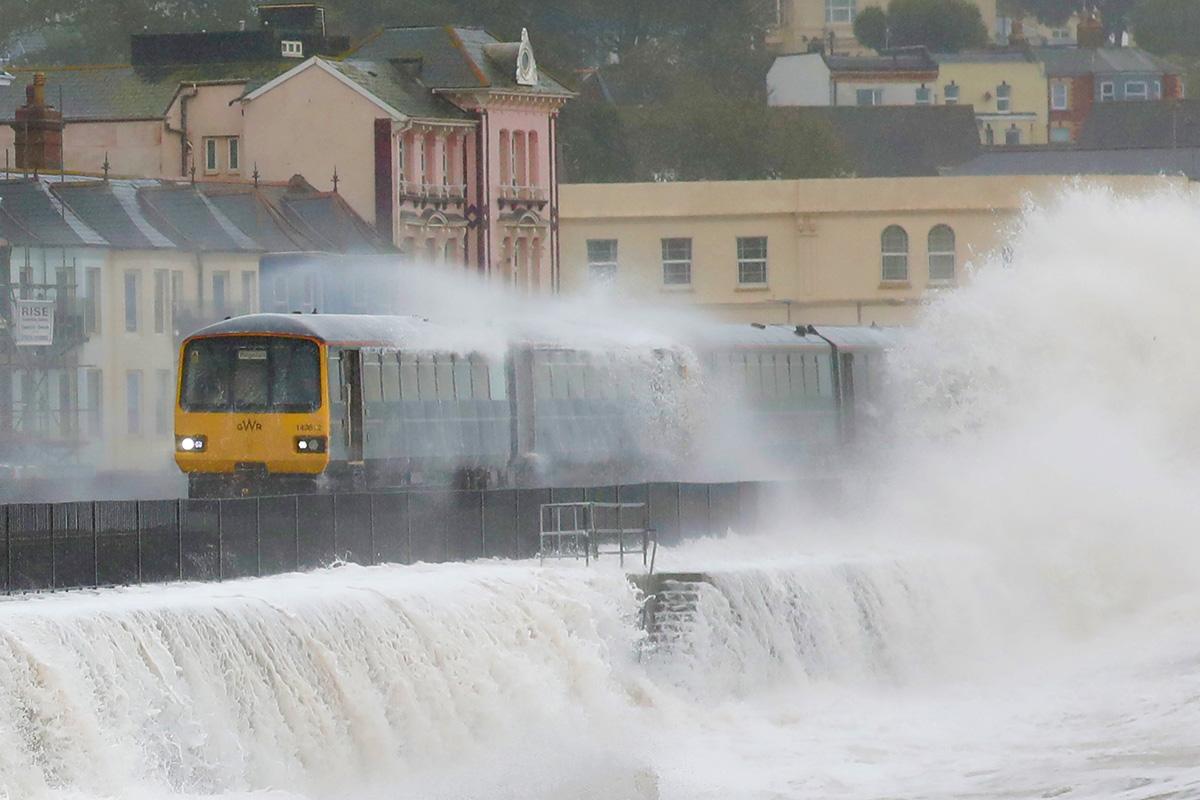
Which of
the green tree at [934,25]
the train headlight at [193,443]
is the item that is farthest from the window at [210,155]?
the green tree at [934,25]

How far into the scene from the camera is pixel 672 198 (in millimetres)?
78688

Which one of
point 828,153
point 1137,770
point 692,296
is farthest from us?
point 828,153

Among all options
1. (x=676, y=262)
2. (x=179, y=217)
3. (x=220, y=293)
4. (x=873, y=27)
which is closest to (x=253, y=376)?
(x=220, y=293)

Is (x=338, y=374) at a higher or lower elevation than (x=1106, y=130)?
lower

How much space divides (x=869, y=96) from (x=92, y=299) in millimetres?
81796

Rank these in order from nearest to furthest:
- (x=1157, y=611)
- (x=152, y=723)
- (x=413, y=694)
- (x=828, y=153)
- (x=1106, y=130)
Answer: (x=152, y=723) → (x=413, y=694) → (x=1157, y=611) → (x=828, y=153) → (x=1106, y=130)

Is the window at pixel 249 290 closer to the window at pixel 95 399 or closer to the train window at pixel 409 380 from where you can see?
the window at pixel 95 399

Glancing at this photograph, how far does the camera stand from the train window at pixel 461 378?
4484 cm

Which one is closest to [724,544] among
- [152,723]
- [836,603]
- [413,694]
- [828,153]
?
[836,603]

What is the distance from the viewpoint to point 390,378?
140ft

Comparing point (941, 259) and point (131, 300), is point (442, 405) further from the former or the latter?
point (941, 259)

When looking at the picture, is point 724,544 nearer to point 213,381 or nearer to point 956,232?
point 213,381

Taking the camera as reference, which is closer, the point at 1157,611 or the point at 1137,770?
the point at 1137,770

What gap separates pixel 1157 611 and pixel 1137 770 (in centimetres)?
1213
